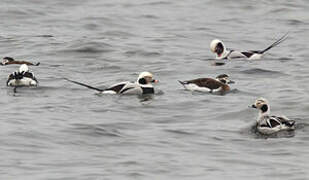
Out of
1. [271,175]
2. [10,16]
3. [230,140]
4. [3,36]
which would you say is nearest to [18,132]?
[230,140]

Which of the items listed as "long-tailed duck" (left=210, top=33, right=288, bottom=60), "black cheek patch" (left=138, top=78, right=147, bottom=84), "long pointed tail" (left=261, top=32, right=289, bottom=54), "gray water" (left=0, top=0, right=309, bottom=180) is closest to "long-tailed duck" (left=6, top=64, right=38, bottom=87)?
"gray water" (left=0, top=0, right=309, bottom=180)

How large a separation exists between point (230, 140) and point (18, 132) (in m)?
3.30

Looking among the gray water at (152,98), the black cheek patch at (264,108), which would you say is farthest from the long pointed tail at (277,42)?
the black cheek patch at (264,108)

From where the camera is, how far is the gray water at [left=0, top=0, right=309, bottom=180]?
49.0ft

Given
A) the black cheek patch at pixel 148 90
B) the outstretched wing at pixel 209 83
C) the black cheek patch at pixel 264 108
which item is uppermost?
the black cheek patch at pixel 264 108

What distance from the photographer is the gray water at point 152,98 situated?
49.0 ft

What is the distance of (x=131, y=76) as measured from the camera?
24219mm

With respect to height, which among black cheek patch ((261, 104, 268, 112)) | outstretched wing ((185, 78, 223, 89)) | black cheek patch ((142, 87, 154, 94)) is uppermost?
black cheek patch ((261, 104, 268, 112))

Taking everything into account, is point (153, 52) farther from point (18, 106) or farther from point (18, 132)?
Result: point (18, 132)

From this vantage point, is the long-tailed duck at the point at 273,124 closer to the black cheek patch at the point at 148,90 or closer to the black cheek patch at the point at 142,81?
the black cheek patch at the point at 148,90

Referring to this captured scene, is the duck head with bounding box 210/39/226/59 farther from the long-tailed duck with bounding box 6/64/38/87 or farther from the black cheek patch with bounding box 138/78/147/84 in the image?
the long-tailed duck with bounding box 6/64/38/87

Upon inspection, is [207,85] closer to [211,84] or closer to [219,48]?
[211,84]

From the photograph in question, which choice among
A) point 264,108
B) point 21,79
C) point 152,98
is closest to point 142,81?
point 152,98

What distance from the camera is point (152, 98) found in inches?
829
